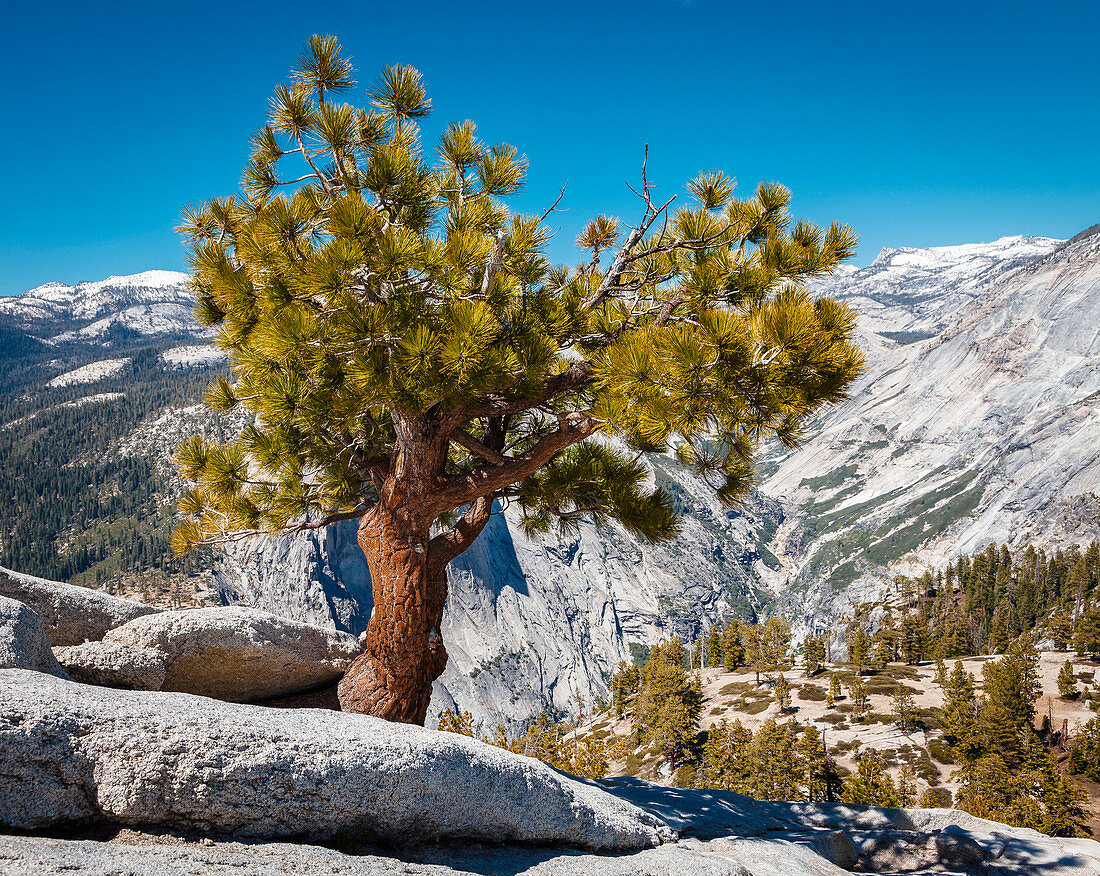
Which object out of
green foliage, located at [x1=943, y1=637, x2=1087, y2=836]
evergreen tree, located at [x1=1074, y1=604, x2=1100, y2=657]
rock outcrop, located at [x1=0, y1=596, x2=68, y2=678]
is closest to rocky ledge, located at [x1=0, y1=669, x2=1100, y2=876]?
rock outcrop, located at [x1=0, y1=596, x2=68, y2=678]

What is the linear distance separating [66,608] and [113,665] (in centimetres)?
122

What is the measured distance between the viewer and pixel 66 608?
723 centimetres

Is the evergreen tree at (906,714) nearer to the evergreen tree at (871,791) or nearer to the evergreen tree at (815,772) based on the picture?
the evergreen tree at (815,772)

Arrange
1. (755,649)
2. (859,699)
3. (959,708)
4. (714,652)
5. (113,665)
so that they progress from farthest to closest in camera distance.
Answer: (714,652) < (755,649) < (859,699) < (959,708) < (113,665)

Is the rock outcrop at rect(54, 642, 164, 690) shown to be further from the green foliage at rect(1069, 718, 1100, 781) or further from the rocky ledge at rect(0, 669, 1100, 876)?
the green foliage at rect(1069, 718, 1100, 781)

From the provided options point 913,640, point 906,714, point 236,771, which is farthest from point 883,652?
point 236,771

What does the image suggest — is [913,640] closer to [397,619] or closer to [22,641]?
[397,619]

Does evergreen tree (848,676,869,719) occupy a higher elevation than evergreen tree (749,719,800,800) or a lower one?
lower

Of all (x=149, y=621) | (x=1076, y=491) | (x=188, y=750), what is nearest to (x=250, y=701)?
(x=149, y=621)

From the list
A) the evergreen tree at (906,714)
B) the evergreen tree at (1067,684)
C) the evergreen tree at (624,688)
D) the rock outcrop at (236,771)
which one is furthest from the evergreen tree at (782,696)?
the rock outcrop at (236,771)

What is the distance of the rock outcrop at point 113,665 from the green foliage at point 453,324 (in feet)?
5.50

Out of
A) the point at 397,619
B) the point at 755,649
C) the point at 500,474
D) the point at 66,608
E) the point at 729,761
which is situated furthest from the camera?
the point at 755,649

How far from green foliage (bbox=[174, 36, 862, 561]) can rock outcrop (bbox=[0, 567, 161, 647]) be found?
1.15 meters

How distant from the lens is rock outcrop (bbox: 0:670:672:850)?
144 inches
